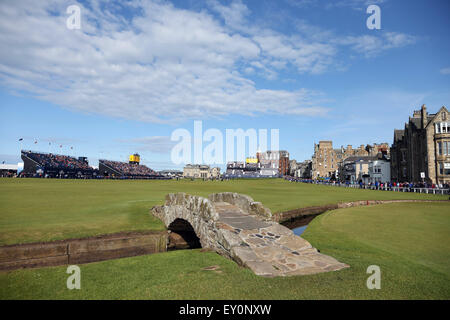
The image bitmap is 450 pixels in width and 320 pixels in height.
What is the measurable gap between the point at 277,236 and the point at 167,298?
5656 mm

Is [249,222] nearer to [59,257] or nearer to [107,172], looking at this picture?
[59,257]

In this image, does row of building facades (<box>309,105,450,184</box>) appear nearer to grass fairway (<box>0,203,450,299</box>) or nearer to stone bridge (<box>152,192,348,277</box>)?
grass fairway (<box>0,203,450,299</box>)

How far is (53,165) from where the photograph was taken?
89.3 m

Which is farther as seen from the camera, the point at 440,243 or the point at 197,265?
the point at 440,243

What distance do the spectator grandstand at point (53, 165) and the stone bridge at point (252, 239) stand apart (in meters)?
90.1

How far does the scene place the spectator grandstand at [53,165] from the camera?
3231 inches

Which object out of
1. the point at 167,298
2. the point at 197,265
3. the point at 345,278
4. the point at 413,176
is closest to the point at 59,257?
the point at 197,265

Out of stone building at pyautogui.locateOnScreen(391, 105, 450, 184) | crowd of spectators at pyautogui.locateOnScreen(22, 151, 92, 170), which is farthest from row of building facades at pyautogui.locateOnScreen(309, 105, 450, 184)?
crowd of spectators at pyautogui.locateOnScreen(22, 151, 92, 170)

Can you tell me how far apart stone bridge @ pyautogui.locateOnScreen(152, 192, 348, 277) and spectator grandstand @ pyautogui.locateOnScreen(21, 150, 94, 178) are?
90083 mm

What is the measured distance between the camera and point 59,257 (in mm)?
12000

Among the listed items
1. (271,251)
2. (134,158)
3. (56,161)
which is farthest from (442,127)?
(134,158)

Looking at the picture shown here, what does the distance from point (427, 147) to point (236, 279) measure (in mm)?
58276

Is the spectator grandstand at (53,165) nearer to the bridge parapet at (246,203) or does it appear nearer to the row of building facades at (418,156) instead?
the bridge parapet at (246,203)

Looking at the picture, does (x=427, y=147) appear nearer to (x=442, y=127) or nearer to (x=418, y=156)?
(x=442, y=127)
